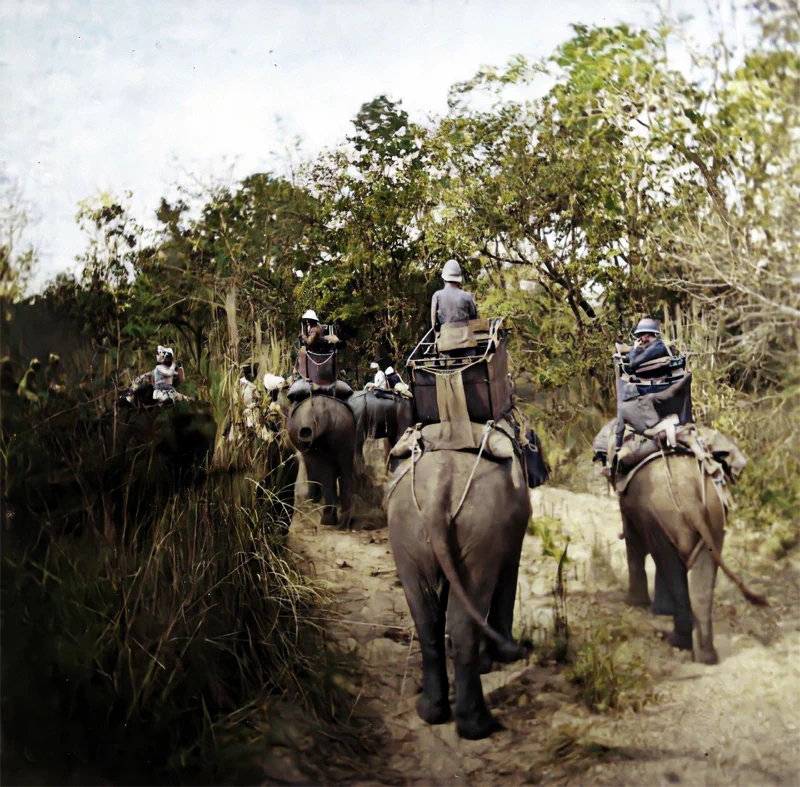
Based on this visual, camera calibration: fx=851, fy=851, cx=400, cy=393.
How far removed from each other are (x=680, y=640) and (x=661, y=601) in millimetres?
167

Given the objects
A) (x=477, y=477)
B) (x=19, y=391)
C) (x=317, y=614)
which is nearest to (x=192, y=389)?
(x=19, y=391)

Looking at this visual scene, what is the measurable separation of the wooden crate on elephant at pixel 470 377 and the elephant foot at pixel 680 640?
1128 millimetres

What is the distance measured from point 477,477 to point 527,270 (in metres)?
0.99

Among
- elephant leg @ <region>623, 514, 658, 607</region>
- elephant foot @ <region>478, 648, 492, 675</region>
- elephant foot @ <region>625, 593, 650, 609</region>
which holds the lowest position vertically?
elephant foot @ <region>478, 648, 492, 675</region>

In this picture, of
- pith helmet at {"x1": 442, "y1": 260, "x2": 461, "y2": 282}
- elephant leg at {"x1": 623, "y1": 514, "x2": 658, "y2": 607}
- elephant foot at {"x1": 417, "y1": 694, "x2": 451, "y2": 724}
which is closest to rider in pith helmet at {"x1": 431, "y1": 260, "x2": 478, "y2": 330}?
pith helmet at {"x1": 442, "y1": 260, "x2": 461, "y2": 282}

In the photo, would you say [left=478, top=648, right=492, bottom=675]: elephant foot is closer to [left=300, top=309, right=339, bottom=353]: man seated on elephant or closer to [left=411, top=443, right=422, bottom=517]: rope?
[left=411, top=443, right=422, bottom=517]: rope

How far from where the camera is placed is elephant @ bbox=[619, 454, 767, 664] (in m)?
3.42

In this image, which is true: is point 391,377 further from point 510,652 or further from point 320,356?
point 510,652

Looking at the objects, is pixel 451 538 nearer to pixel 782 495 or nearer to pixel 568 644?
pixel 568 644

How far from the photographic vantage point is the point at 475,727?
10.8 ft

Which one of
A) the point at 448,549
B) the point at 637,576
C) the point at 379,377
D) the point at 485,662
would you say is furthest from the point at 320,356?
the point at 637,576

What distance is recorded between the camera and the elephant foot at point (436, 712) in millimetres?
3328

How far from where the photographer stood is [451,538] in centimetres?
323

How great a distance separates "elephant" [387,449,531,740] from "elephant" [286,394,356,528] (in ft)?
2.07
